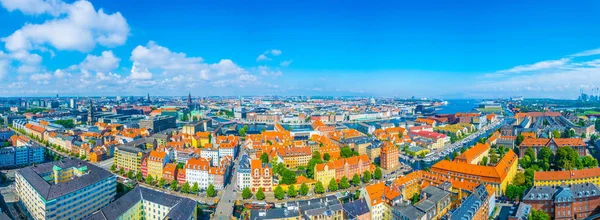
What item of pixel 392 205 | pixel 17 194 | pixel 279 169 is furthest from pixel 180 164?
pixel 392 205

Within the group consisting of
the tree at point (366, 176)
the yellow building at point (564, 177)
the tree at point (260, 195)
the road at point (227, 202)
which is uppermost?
the yellow building at point (564, 177)

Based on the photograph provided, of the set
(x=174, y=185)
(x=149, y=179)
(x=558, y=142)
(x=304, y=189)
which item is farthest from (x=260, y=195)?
(x=558, y=142)

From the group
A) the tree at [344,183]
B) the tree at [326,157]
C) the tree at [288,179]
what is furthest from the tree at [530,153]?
the tree at [288,179]

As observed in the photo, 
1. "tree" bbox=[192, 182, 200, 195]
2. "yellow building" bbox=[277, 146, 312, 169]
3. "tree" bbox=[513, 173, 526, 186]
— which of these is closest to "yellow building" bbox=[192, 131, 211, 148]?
"yellow building" bbox=[277, 146, 312, 169]

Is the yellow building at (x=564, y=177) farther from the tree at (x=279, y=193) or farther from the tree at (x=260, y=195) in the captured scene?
the tree at (x=260, y=195)

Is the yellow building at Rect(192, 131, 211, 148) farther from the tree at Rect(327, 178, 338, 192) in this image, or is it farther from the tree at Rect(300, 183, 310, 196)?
the tree at Rect(327, 178, 338, 192)

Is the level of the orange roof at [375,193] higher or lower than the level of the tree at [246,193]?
higher
